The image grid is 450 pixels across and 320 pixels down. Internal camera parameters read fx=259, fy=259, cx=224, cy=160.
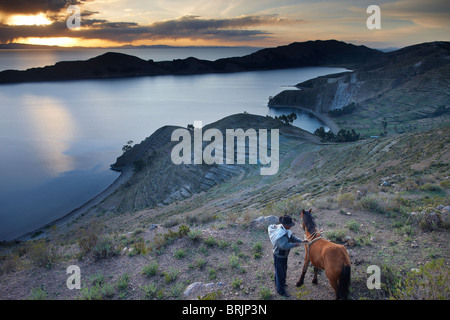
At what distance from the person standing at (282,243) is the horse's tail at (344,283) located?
2.67ft

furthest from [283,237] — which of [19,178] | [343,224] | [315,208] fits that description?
[19,178]

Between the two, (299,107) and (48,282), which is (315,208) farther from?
(299,107)

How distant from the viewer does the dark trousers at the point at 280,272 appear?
506cm

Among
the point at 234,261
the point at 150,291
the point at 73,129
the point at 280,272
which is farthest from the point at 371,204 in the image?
the point at 73,129

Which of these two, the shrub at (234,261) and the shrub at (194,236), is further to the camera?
the shrub at (194,236)

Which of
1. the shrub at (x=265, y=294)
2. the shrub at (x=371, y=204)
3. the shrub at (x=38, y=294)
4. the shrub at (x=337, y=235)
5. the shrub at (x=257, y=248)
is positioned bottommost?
the shrub at (x=38, y=294)

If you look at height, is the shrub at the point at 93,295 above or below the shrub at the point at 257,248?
below

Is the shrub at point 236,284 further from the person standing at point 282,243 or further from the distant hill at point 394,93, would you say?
the distant hill at point 394,93

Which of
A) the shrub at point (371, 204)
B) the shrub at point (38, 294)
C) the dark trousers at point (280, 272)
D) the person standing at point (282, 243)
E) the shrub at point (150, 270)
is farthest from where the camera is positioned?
the shrub at point (371, 204)

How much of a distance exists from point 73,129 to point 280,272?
337 feet

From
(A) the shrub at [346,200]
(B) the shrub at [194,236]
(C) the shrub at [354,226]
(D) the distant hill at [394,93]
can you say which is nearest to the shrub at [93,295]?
(B) the shrub at [194,236]
